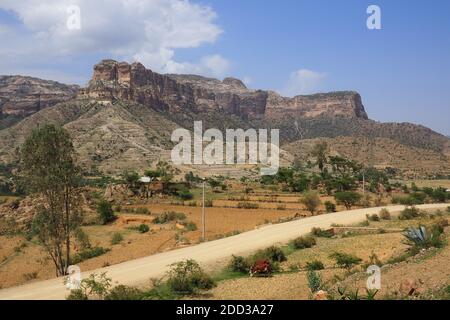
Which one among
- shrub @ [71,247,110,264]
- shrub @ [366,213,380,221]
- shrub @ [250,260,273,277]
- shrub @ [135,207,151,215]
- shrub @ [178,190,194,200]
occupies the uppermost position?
shrub @ [178,190,194,200]

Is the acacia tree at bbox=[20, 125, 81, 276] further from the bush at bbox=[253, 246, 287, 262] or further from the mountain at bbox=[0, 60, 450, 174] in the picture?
the mountain at bbox=[0, 60, 450, 174]

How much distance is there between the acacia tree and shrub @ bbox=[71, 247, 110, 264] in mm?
2569

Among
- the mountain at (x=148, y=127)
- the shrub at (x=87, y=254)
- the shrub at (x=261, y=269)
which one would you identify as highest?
the mountain at (x=148, y=127)

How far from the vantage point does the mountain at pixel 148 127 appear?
10338cm

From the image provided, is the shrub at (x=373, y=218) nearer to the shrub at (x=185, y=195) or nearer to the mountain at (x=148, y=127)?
the shrub at (x=185, y=195)

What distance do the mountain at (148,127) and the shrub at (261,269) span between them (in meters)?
68.4

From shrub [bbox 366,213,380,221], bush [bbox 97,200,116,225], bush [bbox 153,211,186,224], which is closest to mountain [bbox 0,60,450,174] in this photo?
bush [bbox 97,200,116,225]

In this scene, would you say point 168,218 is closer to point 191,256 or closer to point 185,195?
point 185,195

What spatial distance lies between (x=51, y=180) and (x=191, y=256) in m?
7.42

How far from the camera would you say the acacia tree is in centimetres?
2252

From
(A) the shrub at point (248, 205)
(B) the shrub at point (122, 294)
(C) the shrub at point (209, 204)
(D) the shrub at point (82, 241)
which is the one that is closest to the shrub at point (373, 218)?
(A) the shrub at point (248, 205)

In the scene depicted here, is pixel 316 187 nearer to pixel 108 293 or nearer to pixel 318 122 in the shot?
pixel 108 293

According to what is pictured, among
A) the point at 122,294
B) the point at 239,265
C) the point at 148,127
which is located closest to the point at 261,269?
the point at 239,265
